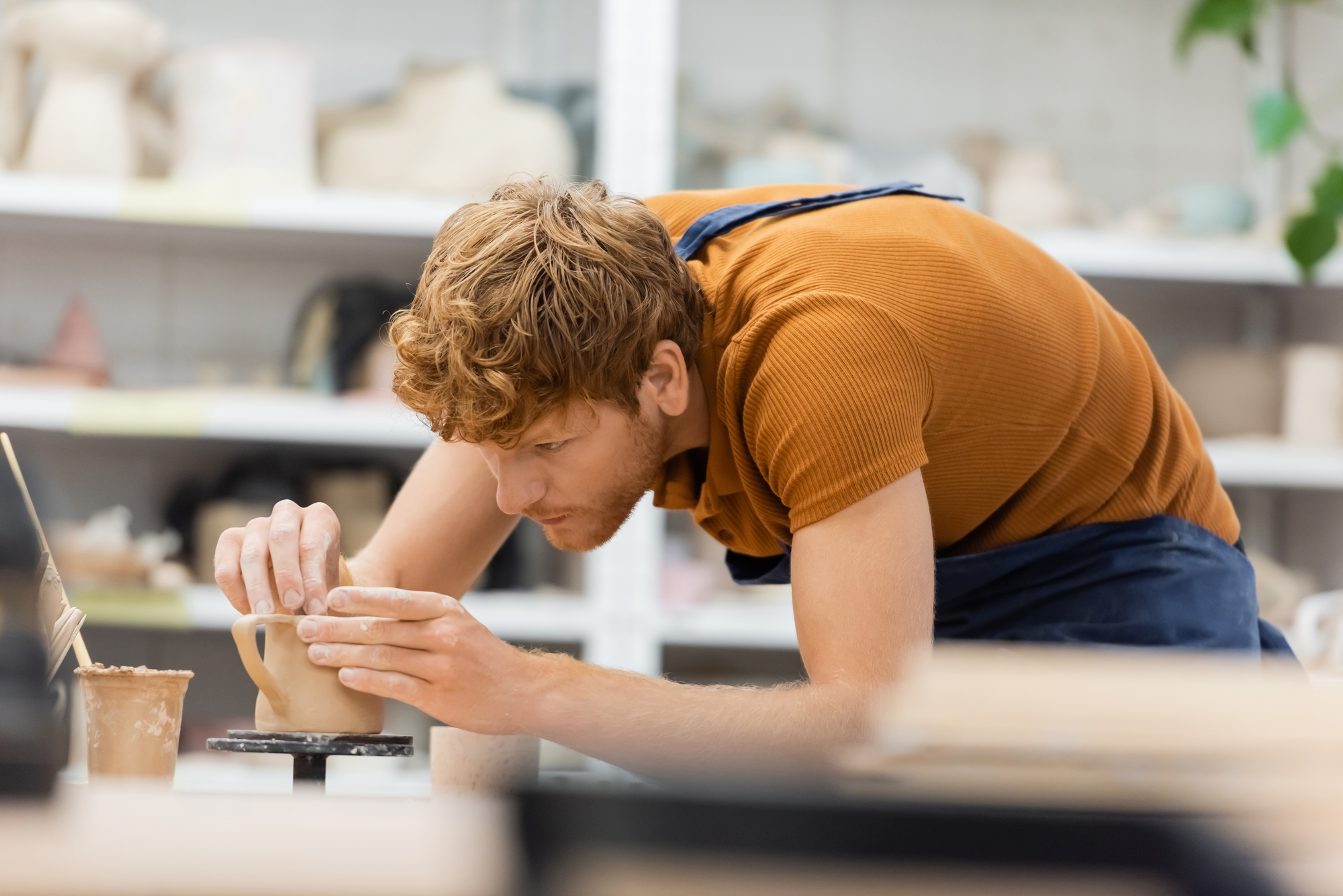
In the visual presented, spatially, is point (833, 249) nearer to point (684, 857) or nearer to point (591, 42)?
point (684, 857)

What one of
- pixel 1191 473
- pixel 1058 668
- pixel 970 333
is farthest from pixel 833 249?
pixel 1058 668

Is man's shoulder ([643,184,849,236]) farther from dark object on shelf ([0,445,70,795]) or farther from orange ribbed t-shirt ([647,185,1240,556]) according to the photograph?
dark object on shelf ([0,445,70,795])

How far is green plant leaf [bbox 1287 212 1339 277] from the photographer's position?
6.73 feet

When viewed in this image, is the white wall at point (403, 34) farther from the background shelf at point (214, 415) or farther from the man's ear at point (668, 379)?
the man's ear at point (668, 379)

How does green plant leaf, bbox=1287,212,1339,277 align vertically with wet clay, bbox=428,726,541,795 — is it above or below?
above

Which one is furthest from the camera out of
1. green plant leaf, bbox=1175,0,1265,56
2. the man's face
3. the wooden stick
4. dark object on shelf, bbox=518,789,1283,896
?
green plant leaf, bbox=1175,0,1265,56

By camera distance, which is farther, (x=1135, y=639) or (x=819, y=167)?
(x=819, y=167)

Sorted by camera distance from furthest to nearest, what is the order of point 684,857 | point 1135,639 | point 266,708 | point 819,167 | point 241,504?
point 819,167 → point 241,504 → point 1135,639 → point 266,708 → point 684,857

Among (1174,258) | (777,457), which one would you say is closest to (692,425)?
(777,457)

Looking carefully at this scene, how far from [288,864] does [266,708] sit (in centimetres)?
60

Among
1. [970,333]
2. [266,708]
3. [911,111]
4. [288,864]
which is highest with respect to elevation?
[911,111]

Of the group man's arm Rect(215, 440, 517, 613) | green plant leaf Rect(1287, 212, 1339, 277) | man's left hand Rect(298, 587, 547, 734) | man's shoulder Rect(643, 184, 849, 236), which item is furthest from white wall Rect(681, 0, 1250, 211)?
man's left hand Rect(298, 587, 547, 734)

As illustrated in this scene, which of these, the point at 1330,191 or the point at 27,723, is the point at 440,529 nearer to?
the point at 27,723

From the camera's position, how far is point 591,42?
236 cm
